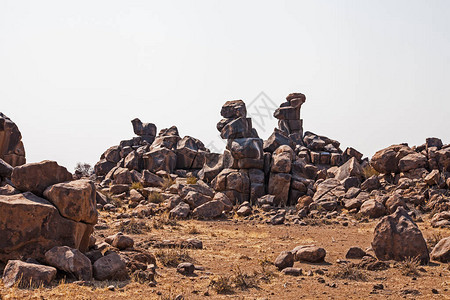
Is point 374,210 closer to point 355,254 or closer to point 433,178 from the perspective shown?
point 433,178

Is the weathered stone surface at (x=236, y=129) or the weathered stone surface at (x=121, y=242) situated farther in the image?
the weathered stone surface at (x=236, y=129)

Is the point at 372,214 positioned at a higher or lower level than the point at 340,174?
lower

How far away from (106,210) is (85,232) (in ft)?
37.9

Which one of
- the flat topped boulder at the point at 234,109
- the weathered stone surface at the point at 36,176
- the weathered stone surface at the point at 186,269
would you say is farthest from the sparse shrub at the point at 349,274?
the flat topped boulder at the point at 234,109

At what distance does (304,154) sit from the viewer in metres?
36.1

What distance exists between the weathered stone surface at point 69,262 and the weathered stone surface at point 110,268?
180 mm

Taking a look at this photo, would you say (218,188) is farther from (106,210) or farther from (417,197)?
(417,197)

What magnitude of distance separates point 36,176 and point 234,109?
788 inches

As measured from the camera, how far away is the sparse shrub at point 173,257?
9.53 m

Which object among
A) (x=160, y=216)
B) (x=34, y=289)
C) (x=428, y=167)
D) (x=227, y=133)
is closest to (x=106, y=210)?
(x=160, y=216)

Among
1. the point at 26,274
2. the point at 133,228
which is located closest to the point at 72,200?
the point at 26,274

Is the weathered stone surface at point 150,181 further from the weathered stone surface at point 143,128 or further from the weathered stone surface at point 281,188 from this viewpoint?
the weathered stone surface at point 143,128

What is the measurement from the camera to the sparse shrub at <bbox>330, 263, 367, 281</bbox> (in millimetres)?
8359

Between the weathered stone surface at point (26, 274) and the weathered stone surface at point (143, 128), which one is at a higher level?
the weathered stone surface at point (143, 128)
